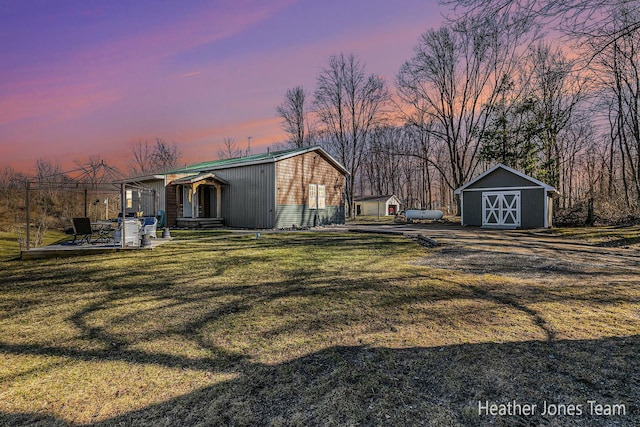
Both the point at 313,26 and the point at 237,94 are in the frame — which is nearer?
the point at 313,26

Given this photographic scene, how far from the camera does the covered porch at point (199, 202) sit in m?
18.9

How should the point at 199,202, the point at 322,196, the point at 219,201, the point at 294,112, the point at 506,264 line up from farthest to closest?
the point at 294,112 → the point at 322,196 → the point at 199,202 → the point at 219,201 → the point at 506,264

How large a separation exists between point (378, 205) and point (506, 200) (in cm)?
2571

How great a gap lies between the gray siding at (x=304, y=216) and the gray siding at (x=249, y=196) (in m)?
0.59

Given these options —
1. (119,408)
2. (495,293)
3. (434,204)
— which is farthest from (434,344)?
(434,204)

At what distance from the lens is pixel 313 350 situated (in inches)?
123

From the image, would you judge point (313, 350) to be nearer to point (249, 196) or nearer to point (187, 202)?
point (249, 196)

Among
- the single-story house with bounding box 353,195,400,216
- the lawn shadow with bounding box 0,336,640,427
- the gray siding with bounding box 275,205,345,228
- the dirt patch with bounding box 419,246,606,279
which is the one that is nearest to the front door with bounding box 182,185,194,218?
the gray siding with bounding box 275,205,345,228

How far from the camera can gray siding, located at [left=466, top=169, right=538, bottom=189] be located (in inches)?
738

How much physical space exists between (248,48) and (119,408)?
12919mm

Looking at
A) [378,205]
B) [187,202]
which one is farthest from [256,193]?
[378,205]

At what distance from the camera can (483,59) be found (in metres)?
29.6

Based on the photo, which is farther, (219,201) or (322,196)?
(322,196)

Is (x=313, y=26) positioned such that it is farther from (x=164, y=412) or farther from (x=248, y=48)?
(x=164, y=412)
